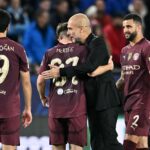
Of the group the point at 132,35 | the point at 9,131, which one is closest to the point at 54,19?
the point at 132,35

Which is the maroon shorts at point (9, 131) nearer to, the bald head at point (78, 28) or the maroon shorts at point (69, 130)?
the maroon shorts at point (69, 130)

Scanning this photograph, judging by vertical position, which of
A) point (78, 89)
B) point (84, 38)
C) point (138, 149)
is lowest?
point (138, 149)

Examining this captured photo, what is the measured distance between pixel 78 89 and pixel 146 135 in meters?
1.11

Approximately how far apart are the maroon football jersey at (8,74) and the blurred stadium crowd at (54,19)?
3.31 metres

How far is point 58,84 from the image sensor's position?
8.95 meters

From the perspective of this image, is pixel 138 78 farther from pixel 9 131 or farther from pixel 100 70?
pixel 9 131

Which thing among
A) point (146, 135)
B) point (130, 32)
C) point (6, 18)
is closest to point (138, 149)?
point (146, 135)

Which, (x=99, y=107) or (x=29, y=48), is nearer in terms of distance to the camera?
(x=99, y=107)

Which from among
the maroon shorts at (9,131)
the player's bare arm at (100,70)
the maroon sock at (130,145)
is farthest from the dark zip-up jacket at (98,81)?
the maroon shorts at (9,131)

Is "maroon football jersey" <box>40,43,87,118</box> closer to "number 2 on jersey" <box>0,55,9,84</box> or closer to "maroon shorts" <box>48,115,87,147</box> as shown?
"maroon shorts" <box>48,115,87,147</box>

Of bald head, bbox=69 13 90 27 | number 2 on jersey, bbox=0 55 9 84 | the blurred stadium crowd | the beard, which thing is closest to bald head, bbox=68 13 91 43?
bald head, bbox=69 13 90 27

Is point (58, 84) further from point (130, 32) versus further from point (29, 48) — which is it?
point (29, 48)

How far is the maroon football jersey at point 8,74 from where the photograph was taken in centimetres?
852

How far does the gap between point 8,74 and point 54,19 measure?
225 inches
